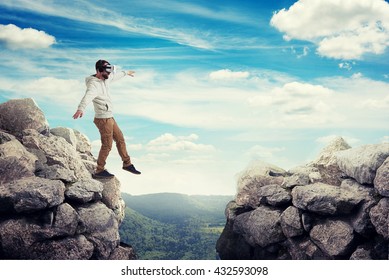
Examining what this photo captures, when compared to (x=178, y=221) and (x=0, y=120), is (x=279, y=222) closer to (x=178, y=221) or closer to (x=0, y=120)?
(x=0, y=120)

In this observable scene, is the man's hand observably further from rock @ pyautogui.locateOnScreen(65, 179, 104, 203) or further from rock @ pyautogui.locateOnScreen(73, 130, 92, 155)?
rock @ pyautogui.locateOnScreen(73, 130, 92, 155)

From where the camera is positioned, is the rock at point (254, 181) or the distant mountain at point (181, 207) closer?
the rock at point (254, 181)

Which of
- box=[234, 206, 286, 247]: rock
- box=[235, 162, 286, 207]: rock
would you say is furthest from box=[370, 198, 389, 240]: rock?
box=[235, 162, 286, 207]: rock

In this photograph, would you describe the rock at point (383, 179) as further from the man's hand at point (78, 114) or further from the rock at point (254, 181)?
the man's hand at point (78, 114)

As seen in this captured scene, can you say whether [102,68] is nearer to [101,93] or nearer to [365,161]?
[101,93]

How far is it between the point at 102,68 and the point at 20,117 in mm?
3531

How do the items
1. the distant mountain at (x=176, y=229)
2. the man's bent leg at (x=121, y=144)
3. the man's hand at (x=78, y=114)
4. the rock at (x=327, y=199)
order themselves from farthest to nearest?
the distant mountain at (x=176, y=229) → the man's bent leg at (x=121, y=144) → the rock at (x=327, y=199) → the man's hand at (x=78, y=114)

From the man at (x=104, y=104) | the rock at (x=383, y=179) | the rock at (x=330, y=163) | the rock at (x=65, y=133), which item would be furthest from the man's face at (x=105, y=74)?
the rock at (x=383, y=179)

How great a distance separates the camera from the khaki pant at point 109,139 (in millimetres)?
11734

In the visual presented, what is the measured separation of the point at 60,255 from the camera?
10383mm

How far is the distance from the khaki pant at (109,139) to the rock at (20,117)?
2418mm

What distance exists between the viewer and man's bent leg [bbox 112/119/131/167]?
473 inches

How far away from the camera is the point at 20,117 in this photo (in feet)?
42.2

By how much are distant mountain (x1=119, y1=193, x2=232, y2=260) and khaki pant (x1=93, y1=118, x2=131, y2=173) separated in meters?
3.59
